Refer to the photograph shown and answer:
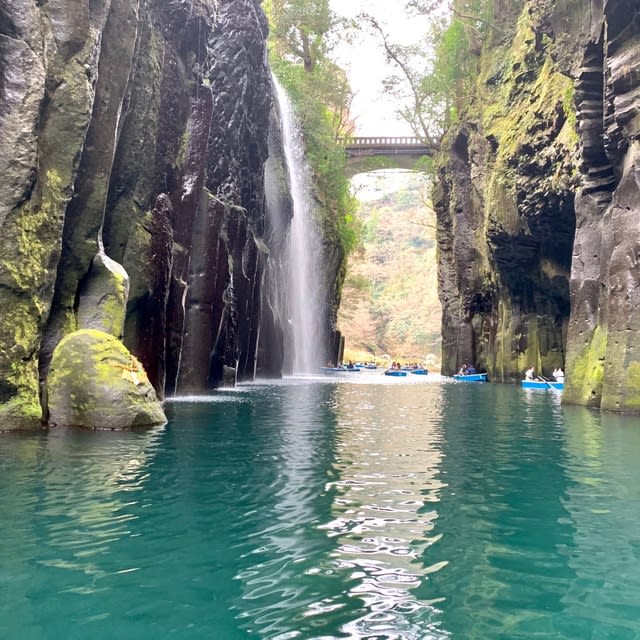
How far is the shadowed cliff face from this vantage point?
11023 mm

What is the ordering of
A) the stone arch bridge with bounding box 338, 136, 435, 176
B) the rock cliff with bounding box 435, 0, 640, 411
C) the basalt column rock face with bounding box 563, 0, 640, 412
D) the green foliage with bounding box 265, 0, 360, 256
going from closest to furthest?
the basalt column rock face with bounding box 563, 0, 640, 412 → the rock cliff with bounding box 435, 0, 640, 411 → the green foliage with bounding box 265, 0, 360, 256 → the stone arch bridge with bounding box 338, 136, 435, 176

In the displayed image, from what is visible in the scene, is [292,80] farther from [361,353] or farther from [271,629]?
[361,353]

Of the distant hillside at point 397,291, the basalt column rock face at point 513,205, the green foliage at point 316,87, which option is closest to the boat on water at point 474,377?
the basalt column rock face at point 513,205

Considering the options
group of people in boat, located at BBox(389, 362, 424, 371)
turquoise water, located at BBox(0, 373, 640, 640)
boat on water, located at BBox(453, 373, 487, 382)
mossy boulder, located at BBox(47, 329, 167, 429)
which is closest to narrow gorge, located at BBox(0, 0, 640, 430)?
mossy boulder, located at BBox(47, 329, 167, 429)

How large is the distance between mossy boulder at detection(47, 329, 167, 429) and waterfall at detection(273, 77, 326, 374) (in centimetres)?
2891

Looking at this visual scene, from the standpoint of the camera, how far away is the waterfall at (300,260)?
42.7 meters

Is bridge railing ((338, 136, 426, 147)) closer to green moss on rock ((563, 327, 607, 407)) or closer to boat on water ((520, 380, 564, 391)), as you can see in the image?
boat on water ((520, 380, 564, 391))

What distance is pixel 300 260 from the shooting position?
46188 mm

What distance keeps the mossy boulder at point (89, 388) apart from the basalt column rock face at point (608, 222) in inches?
463

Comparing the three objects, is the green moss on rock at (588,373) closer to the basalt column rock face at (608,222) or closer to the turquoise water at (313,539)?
the basalt column rock face at (608,222)

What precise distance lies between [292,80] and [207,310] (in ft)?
80.9

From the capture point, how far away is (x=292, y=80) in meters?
41.6

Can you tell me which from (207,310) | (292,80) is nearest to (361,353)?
(292,80)

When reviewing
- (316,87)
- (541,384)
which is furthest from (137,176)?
(316,87)
